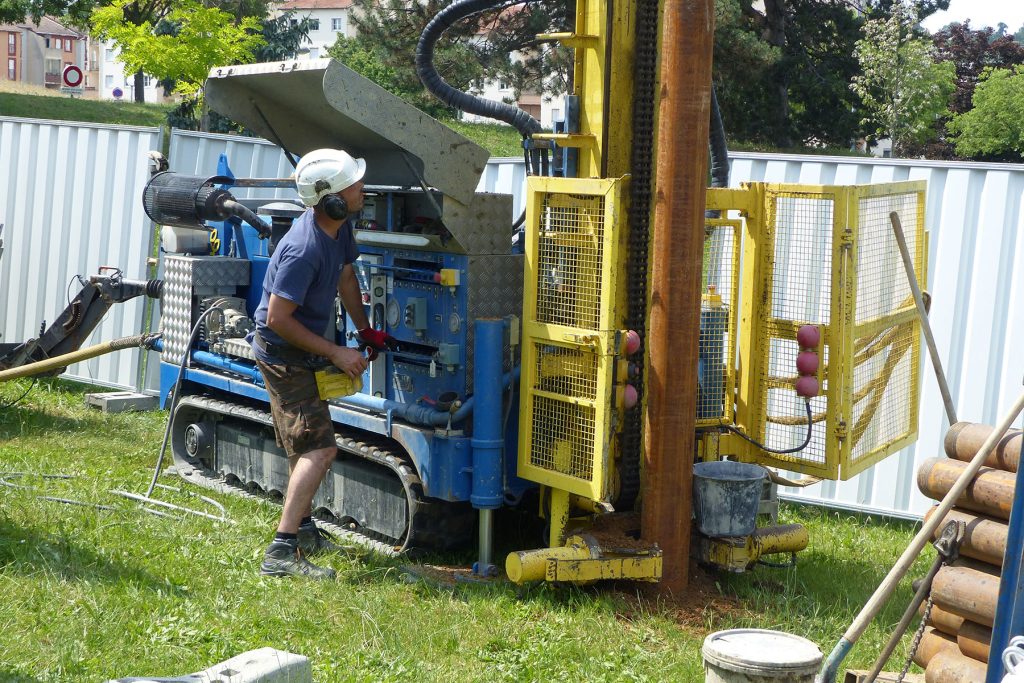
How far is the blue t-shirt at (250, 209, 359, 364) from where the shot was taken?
595 cm

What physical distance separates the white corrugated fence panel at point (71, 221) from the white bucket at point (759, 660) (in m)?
8.00

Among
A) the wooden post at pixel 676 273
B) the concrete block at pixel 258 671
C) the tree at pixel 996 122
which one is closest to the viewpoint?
the concrete block at pixel 258 671

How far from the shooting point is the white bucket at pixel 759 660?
13.7 feet

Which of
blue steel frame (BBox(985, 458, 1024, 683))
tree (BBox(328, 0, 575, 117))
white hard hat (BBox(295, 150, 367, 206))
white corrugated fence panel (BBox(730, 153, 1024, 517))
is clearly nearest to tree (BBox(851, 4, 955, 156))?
tree (BBox(328, 0, 575, 117))

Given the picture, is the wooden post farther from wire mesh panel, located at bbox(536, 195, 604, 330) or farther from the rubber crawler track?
the rubber crawler track

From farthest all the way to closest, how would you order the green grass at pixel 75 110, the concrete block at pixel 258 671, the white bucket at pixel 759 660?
the green grass at pixel 75 110, the white bucket at pixel 759 660, the concrete block at pixel 258 671

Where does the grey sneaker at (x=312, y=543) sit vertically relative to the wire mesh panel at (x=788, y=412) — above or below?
below

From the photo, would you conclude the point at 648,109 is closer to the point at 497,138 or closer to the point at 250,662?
the point at 250,662

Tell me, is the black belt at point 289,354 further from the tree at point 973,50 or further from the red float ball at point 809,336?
the tree at point 973,50

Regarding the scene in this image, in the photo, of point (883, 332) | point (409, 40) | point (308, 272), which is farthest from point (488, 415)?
point (409, 40)

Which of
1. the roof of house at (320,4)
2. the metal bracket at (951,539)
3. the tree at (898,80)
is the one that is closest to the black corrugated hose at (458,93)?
the metal bracket at (951,539)

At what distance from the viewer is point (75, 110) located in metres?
37.2

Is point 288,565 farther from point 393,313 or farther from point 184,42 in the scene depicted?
point 184,42

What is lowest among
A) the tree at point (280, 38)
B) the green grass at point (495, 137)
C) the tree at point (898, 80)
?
the green grass at point (495, 137)
